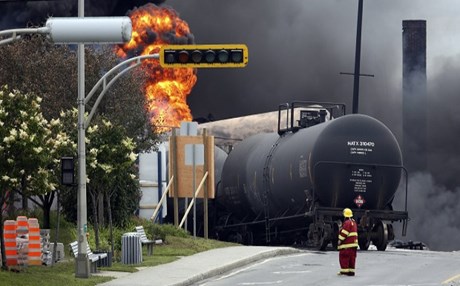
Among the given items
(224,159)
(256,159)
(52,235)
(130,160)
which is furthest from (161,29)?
(130,160)

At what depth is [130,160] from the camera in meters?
37.2

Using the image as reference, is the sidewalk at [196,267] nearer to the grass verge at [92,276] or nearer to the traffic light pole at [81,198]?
the grass verge at [92,276]

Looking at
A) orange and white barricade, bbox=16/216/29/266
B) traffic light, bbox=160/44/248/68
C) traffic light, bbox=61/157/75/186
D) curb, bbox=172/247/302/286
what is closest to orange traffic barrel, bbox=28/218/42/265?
orange and white barricade, bbox=16/216/29/266

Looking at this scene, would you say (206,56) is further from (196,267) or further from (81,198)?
(196,267)

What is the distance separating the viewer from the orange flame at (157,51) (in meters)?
70.8

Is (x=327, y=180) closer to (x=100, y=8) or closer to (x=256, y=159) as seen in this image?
(x=256, y=159)

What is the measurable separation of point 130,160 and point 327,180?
8783mm

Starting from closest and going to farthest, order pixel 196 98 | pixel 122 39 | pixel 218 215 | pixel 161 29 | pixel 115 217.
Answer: pixel 122 39, pixel 115 217, pixel 218 215, pixel 161 29, pixel 196 98

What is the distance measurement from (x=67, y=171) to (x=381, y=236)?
49.7ft

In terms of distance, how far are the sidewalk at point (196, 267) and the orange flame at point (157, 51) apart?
90.8 feet

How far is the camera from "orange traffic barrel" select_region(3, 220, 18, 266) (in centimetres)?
3438

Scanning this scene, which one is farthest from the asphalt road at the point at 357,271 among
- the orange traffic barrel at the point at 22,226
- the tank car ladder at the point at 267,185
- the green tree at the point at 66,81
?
the green tree at the point at 66,81

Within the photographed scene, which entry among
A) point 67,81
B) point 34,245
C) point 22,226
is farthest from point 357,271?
point 67,81

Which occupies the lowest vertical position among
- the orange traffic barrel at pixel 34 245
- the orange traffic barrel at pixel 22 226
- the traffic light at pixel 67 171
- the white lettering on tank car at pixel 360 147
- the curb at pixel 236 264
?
the curb at pixel 236 264
